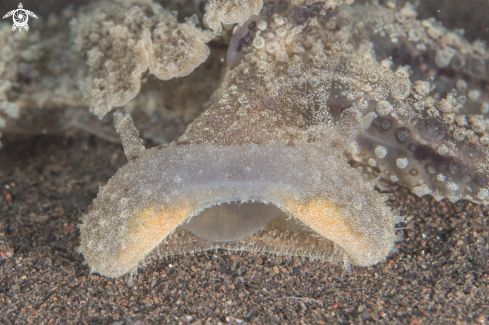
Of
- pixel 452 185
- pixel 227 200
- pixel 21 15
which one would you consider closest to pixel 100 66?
pixel 21 15

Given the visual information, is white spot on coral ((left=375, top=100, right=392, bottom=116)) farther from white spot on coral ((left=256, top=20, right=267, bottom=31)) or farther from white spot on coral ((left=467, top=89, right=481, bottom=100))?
white spot on coral ((left=256, top=20, right=267, bottom=31))

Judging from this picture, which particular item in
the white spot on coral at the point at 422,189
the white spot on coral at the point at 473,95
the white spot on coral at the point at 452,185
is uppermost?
the white spot on coral at the point at 473,95

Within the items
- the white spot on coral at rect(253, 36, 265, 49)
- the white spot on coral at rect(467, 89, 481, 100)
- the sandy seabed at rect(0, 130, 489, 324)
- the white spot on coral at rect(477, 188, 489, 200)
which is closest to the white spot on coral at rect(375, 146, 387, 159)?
the sandy seabed at rect(0, 130, 489, 324)

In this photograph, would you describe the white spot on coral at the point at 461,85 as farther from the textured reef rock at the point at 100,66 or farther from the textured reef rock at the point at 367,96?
the textured reef rock at the point at 100,66

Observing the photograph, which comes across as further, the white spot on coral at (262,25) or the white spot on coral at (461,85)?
the white spot on coral at (461,85)

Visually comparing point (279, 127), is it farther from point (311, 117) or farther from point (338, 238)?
point (338, 238)

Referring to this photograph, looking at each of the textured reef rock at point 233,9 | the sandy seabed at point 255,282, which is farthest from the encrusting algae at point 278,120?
the sandy seabed at point 255,282

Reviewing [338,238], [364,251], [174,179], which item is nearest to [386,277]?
[364,251]

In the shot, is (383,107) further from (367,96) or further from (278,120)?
(278,120)
